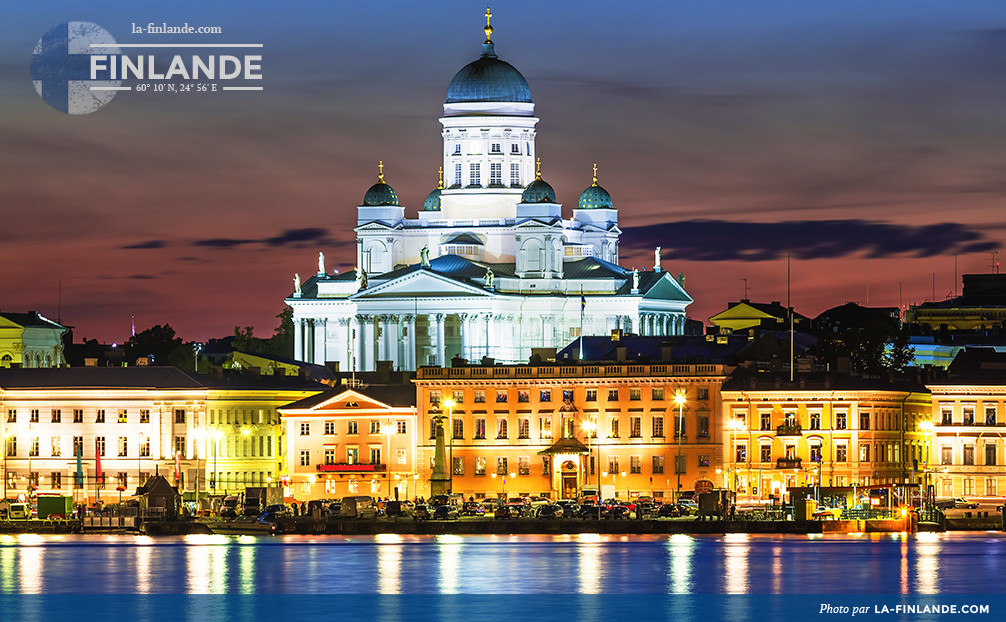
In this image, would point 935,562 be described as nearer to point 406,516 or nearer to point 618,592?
point 618,592

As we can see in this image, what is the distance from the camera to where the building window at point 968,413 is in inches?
6240

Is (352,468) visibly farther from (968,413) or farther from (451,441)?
(968,413)

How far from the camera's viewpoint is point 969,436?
15800 centimetres

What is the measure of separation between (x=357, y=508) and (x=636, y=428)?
16.2 meters

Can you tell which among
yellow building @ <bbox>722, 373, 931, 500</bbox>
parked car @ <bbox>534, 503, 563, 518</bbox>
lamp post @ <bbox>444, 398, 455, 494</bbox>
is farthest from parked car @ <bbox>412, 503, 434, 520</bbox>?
yellow building @ <bbox>722, 373, 931, 500</bbox>

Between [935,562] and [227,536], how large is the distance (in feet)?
115

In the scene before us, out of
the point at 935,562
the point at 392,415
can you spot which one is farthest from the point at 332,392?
the point at 935,562

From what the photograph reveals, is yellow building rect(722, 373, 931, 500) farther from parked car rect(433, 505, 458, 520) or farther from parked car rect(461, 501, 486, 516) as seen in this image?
parked car rect(433, 505, 458, 520)

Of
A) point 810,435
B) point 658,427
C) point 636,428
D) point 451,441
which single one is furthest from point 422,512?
point 810,435

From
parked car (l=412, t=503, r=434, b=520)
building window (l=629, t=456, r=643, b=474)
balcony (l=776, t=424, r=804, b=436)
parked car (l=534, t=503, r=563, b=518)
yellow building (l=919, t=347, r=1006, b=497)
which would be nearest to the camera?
parked car (l=534, t=503, r=563, b=518)

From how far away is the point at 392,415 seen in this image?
16562cm

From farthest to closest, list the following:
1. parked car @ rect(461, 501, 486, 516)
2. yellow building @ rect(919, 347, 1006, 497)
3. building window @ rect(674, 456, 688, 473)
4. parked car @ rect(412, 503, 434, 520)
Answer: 1. building window @ rect(674, 456, 688, 473)
2. yellow building @ rect(919, 347, 1006, 497)
3. parked car @ rect(461, 501, 486, 516)
4. parked car @ rect(412, 503, 434, 520)

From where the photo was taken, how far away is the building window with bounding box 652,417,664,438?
16005cm

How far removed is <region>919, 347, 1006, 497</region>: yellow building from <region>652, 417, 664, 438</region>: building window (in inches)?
504
